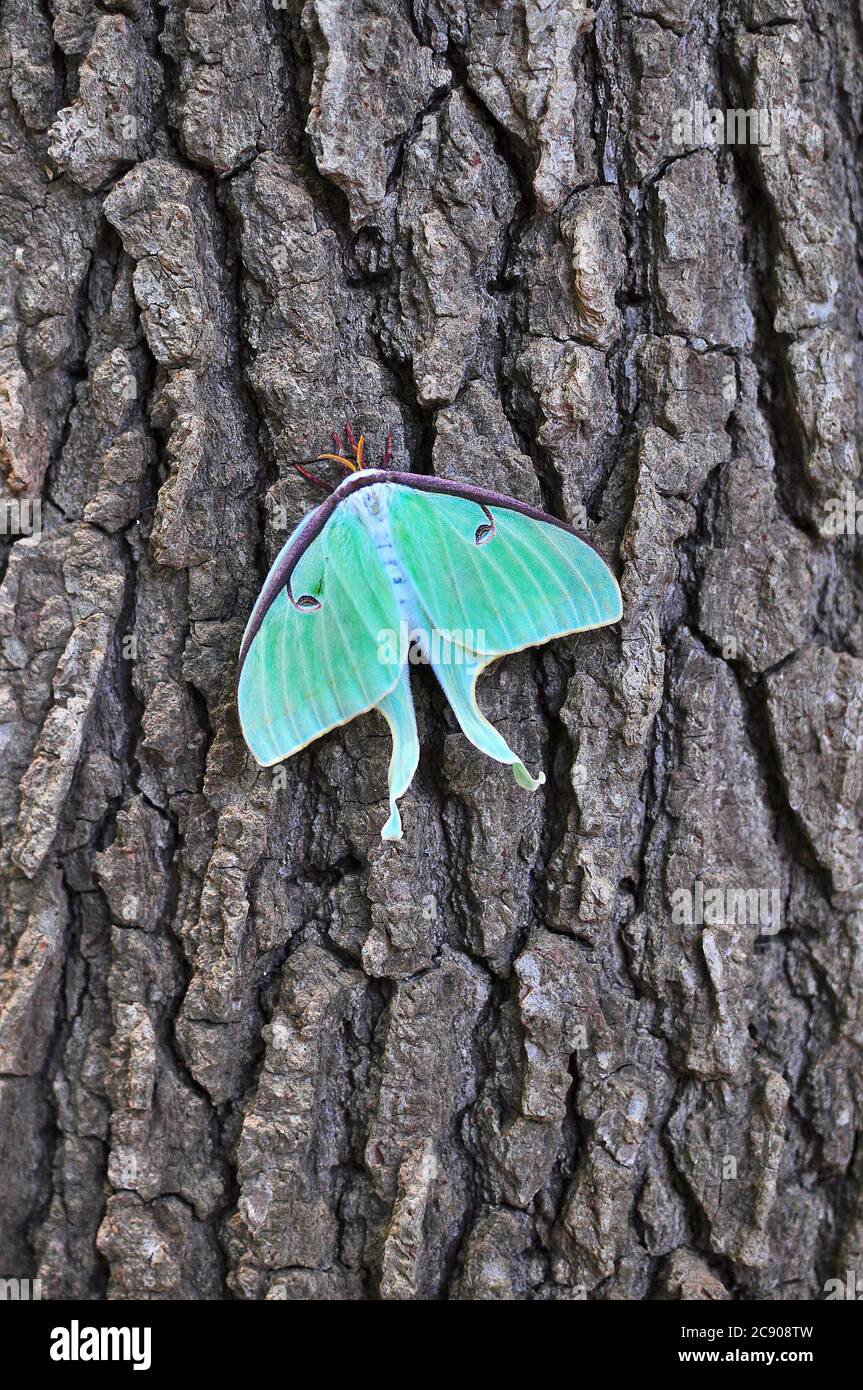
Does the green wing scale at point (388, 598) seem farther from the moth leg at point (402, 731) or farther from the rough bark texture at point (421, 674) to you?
the rough bark texture at point (421, 674)

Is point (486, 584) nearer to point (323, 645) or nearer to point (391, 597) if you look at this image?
point (391, 597)

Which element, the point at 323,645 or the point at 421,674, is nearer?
the point at 323,645

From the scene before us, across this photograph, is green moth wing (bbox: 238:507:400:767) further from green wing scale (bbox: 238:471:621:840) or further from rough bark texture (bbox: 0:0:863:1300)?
rough bark texture (bbox: 0:0:863:1300)

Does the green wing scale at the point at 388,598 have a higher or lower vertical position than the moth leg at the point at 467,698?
higher

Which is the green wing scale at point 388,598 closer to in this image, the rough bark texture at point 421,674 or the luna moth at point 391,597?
the luna moth at point 391,597

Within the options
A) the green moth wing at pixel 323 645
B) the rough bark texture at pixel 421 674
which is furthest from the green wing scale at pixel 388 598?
the rough bark texture at pixel 421 674

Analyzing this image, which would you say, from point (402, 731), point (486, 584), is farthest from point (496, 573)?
point (402, 731)
